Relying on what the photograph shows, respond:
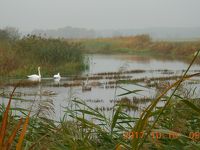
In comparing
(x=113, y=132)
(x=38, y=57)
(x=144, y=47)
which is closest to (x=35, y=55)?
(x=38, y=57)

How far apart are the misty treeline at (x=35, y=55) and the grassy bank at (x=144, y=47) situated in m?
15.9

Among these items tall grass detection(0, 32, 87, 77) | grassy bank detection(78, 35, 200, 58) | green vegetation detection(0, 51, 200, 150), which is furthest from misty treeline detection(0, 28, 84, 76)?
green vegetation detection(0, 51, 200, 150)

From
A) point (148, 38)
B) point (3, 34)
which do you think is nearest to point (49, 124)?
point (3, 34)

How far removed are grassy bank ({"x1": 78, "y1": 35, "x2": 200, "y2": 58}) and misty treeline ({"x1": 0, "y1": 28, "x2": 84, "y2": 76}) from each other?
15.9 meters

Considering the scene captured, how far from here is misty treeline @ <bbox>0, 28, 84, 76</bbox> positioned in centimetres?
2007

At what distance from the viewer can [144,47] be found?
155 feet

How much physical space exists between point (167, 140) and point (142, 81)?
1460cm

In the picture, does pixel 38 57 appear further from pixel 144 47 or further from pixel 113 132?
pixel 144 47

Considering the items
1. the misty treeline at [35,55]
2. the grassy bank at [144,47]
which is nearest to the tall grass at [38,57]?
the misty treeline at [35,55]

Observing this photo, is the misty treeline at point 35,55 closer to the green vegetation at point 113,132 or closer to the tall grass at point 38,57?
the tall grass at point 38,57

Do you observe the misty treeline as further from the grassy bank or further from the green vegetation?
the green vegetation

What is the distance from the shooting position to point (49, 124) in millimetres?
3512

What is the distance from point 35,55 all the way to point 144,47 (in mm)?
26263

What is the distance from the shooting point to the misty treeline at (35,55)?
20067 millimetres
